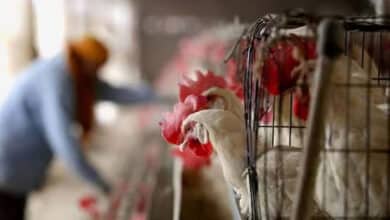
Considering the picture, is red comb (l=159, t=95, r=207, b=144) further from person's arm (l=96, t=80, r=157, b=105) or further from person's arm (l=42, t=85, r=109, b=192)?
person's arm (l=96, t=80, r=157, b=105)

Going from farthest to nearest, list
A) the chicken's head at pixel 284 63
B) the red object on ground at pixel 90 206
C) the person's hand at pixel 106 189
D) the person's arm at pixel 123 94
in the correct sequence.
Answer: the person's arm at pixel 123 94 < the person's hand at pixel 106 189 < the red object on ground at pixel 90 206 < the chicken's head at pixel 284 63

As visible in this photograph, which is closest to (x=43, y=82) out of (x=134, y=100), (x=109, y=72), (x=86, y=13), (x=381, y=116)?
(x=134, y=100)

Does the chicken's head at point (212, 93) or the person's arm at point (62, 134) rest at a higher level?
the chicken's head at point (212, 93)

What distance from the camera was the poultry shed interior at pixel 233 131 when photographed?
2.39 ft

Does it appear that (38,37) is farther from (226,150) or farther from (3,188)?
(226,150)

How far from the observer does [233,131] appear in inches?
32.2

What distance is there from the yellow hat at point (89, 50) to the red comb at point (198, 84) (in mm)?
1414

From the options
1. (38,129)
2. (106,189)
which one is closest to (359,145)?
(106,189)

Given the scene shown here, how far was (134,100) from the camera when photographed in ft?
9.33

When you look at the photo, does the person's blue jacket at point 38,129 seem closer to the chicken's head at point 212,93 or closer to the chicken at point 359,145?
the chicken's head at point 212,93

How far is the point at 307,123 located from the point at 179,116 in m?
0.23

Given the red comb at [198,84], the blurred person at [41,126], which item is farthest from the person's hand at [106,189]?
the red comb at [198,84]

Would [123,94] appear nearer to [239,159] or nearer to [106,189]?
[106,189]

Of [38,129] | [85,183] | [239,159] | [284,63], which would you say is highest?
[284,63]
